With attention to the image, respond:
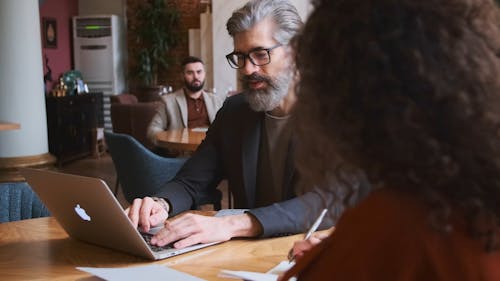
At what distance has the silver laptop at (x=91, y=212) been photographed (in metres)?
1.30

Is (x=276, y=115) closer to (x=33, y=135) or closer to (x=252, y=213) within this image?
(x=252, y=213)

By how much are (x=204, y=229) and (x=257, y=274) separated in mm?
318

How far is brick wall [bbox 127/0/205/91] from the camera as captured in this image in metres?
9.34

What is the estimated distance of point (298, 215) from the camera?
5.26ft

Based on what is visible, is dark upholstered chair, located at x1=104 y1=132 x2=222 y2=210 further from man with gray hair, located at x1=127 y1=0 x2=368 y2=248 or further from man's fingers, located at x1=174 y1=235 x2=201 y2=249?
man's fingers, located at x1=174 y1=235 x2=201 y2=249

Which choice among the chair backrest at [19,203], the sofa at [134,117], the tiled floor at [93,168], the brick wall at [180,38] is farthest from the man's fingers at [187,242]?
the brick wall at [180,38]

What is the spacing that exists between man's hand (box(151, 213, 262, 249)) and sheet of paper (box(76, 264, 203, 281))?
0.55 feet

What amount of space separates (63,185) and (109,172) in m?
5.79

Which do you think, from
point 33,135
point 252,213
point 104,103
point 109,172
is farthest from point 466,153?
point 104,103

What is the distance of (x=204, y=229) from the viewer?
148cm

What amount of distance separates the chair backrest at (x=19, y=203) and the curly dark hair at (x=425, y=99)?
1627 millimetres

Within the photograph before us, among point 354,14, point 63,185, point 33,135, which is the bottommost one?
point 33,135

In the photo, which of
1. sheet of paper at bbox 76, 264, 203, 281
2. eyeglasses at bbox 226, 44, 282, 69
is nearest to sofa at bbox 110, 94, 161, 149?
eyeglasses at bbox 226, 44, 282, 69

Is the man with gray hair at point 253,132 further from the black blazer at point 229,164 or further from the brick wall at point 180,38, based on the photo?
the brick wall at point 180,38
